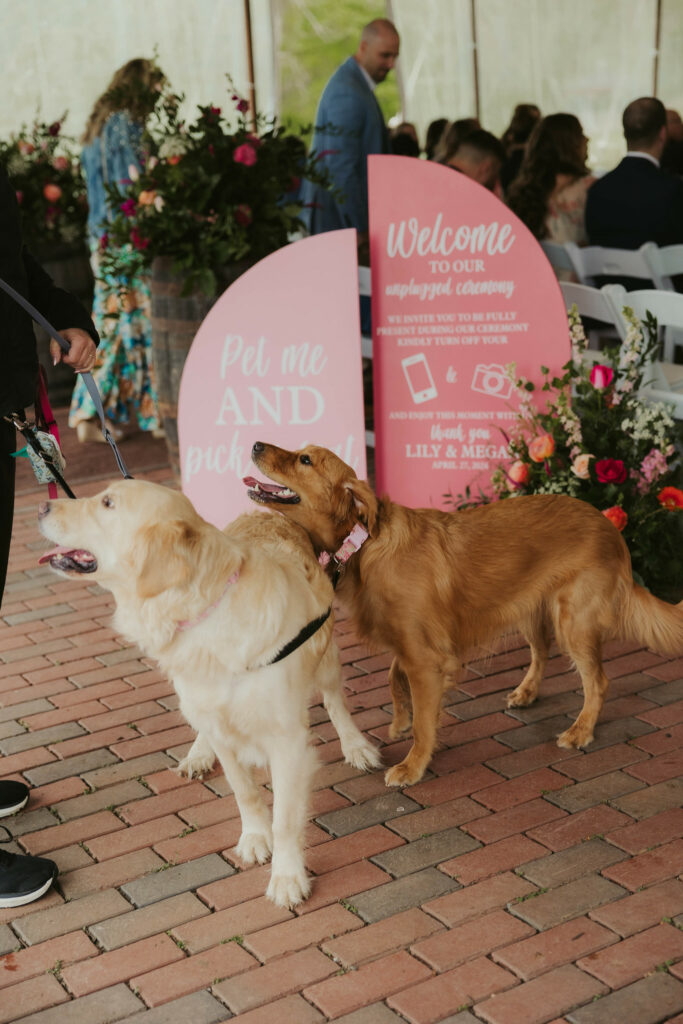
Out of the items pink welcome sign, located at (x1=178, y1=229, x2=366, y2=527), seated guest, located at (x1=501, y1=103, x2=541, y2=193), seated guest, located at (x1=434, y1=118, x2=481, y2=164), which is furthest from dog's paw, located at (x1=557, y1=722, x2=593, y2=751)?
seated guest, located at (x1=501, y1=103, x2=541, y2=193)

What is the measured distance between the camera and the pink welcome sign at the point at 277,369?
412 cm

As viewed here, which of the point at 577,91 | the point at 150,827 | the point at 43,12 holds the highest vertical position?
the point at 43,12

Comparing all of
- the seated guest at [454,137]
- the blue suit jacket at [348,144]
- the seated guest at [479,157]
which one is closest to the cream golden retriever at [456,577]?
the seated guest at [479,157]

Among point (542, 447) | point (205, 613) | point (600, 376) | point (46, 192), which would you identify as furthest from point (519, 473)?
point (46, 192)

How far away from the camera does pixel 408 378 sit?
419 cm

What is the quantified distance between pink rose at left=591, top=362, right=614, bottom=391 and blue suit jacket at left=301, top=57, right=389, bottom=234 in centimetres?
225

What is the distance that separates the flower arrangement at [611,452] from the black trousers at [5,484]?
1.95m

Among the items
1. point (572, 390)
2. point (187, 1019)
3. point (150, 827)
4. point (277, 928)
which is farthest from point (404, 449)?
point (187, 1019)

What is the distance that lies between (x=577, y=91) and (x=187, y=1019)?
400 inches

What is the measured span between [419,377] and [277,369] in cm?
56

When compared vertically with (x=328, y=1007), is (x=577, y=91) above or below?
above

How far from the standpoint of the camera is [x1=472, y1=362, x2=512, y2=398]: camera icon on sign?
13.2 feet

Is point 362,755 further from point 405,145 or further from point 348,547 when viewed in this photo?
point 405,145

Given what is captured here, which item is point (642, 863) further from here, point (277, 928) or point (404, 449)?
point (404, 449)
